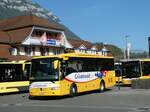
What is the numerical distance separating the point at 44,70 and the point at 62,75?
1.08m

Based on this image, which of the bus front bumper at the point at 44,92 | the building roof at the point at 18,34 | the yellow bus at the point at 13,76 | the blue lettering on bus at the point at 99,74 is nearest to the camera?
the bus front bumper at the point at 44,92

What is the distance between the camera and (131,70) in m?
37.6

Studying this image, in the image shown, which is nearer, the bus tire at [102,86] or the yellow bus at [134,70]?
the bus tire at [102,86]

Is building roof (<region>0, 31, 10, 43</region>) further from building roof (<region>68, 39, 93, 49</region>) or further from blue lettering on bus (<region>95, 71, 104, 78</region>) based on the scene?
blue lettering on bus (<region>95, 71, 104, 78</region>)

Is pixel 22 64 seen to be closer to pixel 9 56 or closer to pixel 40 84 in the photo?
pixel 40 84

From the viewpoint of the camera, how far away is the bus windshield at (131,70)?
3738 cm

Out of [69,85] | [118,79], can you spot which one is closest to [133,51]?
[118,79]

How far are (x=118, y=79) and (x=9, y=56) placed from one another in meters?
22.6

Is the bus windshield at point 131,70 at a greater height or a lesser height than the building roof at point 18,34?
lesser

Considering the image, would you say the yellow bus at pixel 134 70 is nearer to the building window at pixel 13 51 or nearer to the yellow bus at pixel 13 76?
the yellow bus at pixel 13 76

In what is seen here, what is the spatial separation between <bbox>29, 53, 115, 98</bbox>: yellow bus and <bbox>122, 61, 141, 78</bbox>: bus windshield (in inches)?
304

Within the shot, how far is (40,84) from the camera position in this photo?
25812 mm

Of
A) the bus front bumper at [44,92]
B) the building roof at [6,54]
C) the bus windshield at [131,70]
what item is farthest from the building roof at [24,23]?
the bus front bumper at [44,92]

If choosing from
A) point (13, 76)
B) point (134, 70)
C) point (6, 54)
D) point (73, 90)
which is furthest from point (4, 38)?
point (73, 90)
